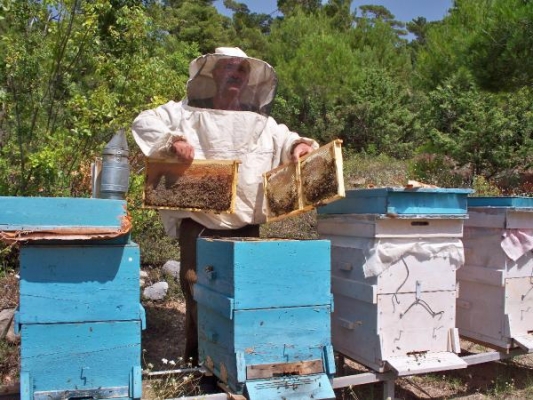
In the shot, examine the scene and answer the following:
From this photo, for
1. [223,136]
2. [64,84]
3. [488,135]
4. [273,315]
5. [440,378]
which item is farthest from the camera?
[488,135]

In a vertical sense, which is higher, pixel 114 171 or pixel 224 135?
pixel 224 135

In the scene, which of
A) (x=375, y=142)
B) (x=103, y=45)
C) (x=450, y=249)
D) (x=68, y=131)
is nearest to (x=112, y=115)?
(x=68, y=131)

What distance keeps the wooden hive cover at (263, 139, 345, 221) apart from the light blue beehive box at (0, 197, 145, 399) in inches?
37.9

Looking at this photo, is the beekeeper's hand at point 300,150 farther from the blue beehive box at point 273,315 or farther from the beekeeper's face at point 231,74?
the blue beehive box at point 273,315

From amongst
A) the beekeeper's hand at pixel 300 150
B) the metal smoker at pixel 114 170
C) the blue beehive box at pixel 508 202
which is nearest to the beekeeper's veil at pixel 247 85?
the beekeeper's hand at pixel 300 150

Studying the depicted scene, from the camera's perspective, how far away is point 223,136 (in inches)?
128

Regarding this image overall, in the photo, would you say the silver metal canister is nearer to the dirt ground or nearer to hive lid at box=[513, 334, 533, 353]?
the dirt ground

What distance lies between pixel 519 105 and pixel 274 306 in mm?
9348

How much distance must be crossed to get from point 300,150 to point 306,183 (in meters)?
0.30

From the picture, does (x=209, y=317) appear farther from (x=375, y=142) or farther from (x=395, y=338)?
(x=375, y=142)

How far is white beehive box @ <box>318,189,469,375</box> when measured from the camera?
9.64 ft

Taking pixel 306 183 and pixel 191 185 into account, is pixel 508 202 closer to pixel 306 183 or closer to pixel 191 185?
pixel 306 183

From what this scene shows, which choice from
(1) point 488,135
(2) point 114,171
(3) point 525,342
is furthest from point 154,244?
(1) point 488,135

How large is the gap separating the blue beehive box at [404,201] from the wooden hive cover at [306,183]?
307mm
